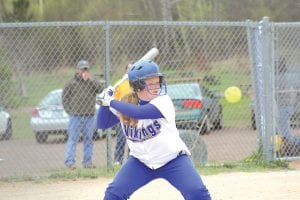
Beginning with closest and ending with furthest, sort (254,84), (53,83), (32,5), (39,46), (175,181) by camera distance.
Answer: (175,181) < (254,84) < (39,46) < (53,83) < (32,5)

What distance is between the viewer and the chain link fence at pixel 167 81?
9969 mm

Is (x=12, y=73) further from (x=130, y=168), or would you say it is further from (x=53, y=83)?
(x=130, y=168)

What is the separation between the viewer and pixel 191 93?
12.1 m

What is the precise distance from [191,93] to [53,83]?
2.47 metres

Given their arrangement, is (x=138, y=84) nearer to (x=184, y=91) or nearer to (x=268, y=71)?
(x=268, y=71)

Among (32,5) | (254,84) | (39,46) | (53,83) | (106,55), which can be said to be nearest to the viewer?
(106,55)

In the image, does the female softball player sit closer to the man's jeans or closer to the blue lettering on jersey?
→ the blue lettering on jersey

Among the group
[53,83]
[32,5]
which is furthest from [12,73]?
[32,5]

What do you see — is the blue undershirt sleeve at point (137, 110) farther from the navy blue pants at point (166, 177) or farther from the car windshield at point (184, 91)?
the car windshield at point (184, 91)

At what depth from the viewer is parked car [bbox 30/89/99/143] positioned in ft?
36.5

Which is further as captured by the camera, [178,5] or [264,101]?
[178,5]

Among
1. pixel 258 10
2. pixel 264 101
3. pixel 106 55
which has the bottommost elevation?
pixel 264 101

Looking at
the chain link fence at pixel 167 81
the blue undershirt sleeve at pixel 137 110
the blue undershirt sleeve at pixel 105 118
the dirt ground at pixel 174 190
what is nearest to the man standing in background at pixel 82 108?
the chain link fence at pixel 167 81

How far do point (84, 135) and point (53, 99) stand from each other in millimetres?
2125
